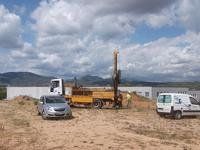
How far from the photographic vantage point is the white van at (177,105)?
33500 millimetres

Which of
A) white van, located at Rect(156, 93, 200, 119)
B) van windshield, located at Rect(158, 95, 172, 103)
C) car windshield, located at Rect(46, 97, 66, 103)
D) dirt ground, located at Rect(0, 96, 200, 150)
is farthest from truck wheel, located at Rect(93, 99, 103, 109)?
dirt ground, located at Rect(0, 96, 200, 150)

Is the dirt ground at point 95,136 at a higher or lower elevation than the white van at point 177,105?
lower

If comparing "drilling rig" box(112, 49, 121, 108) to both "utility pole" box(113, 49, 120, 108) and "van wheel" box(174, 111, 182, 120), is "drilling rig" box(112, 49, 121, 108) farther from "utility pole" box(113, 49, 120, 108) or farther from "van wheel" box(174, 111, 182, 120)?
"van wheel" box(174, 111, 182, 120)

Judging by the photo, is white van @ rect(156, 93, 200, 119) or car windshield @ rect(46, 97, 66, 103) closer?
car windshield @ rect(46, 97, 66, 103)

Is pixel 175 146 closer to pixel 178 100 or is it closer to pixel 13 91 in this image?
pixel 178 100

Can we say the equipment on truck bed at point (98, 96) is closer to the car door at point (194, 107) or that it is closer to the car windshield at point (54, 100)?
the car door at point (194, 107)

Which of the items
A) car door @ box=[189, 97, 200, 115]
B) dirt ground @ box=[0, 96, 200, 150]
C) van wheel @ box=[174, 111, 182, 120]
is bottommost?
dirt ground @ box=[0, 96, 200, 150]

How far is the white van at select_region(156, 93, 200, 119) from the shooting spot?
33500mm

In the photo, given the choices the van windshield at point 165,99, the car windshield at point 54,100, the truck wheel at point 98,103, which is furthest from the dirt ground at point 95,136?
the truck wheel at point 98,103

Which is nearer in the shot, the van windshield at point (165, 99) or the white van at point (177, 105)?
the white van at point (177, 105)

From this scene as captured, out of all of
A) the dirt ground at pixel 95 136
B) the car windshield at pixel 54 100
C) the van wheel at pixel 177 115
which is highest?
the car windshield at pixel 54 100

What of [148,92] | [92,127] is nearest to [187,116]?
[92,127]

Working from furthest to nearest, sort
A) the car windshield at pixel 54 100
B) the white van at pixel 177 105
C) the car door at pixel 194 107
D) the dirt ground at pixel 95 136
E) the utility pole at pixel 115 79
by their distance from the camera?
the utility pole at pixel 115 79
the car door at pixel 194 107
the white van at pixel 177 105
the car windshield at pixel 54 100
the dirt ground at pixel 95 136

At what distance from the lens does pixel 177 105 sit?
33.7 metres
